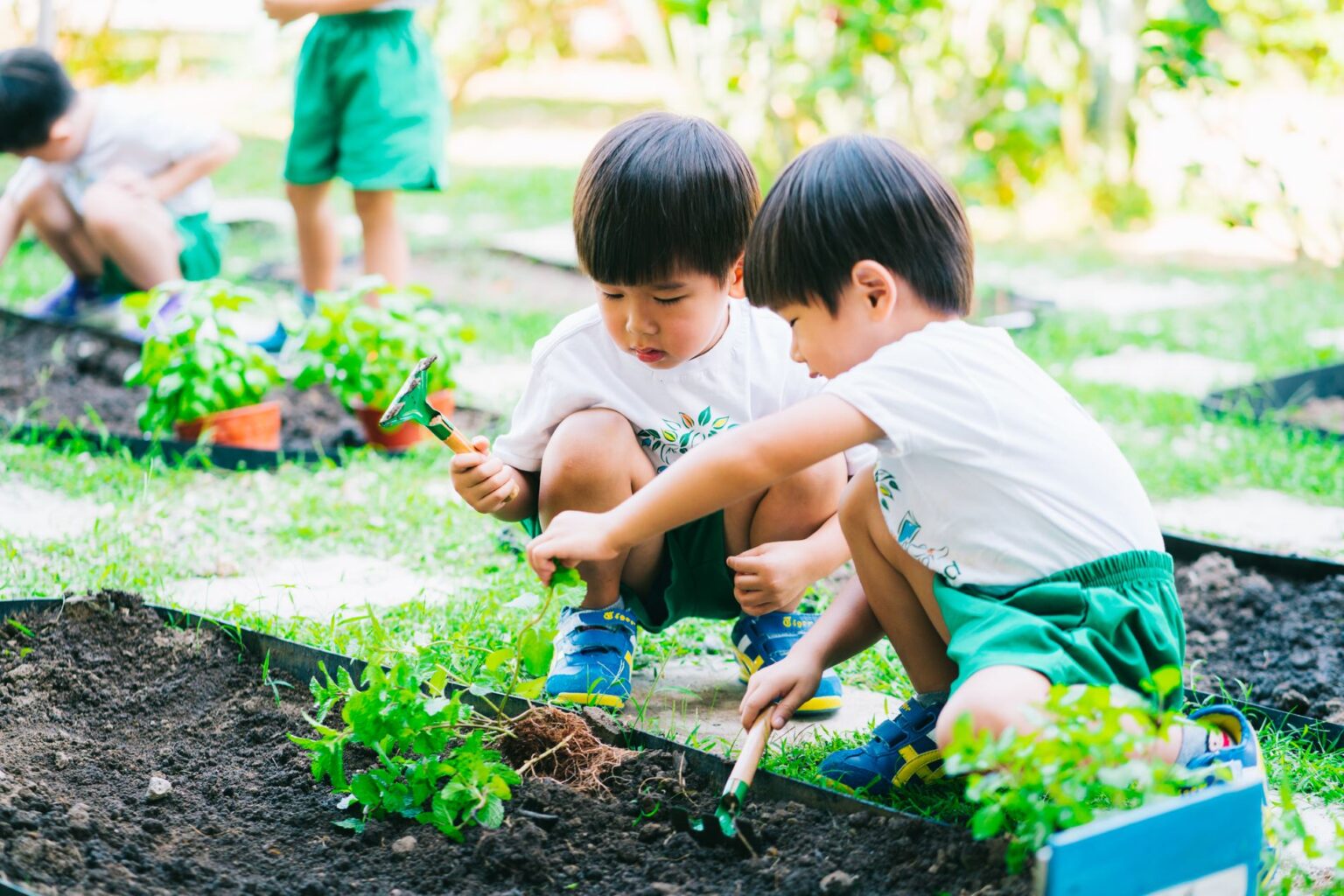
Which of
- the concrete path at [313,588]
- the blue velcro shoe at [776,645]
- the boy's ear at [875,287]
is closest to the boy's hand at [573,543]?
the boy's ear at [875,287]

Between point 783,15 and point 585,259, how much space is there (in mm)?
4706

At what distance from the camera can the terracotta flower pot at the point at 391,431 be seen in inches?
136

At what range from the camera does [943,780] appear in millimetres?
1813

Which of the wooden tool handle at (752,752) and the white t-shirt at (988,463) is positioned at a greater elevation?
the white t-shirt at (988,463)

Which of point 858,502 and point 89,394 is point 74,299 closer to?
point 89,394

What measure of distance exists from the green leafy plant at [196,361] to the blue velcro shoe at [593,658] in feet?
5.00

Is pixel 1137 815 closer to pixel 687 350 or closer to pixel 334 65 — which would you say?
pixel 687 350

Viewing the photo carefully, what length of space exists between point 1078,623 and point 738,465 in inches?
17.5

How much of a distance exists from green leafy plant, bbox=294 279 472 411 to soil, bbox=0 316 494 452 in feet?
0.68

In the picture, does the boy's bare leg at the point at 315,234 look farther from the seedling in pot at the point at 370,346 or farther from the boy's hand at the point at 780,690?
the boy's hand at the point at 780,690

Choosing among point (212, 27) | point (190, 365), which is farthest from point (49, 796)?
point (212, 27)

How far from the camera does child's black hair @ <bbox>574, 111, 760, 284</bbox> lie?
1979mm

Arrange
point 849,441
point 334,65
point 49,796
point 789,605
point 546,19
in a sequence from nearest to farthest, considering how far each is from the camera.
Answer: point 849,441 → point 49,796 → point 789,605 → point 334,65 → point 546,19

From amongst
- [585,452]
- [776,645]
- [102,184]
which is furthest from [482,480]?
[102,184]
